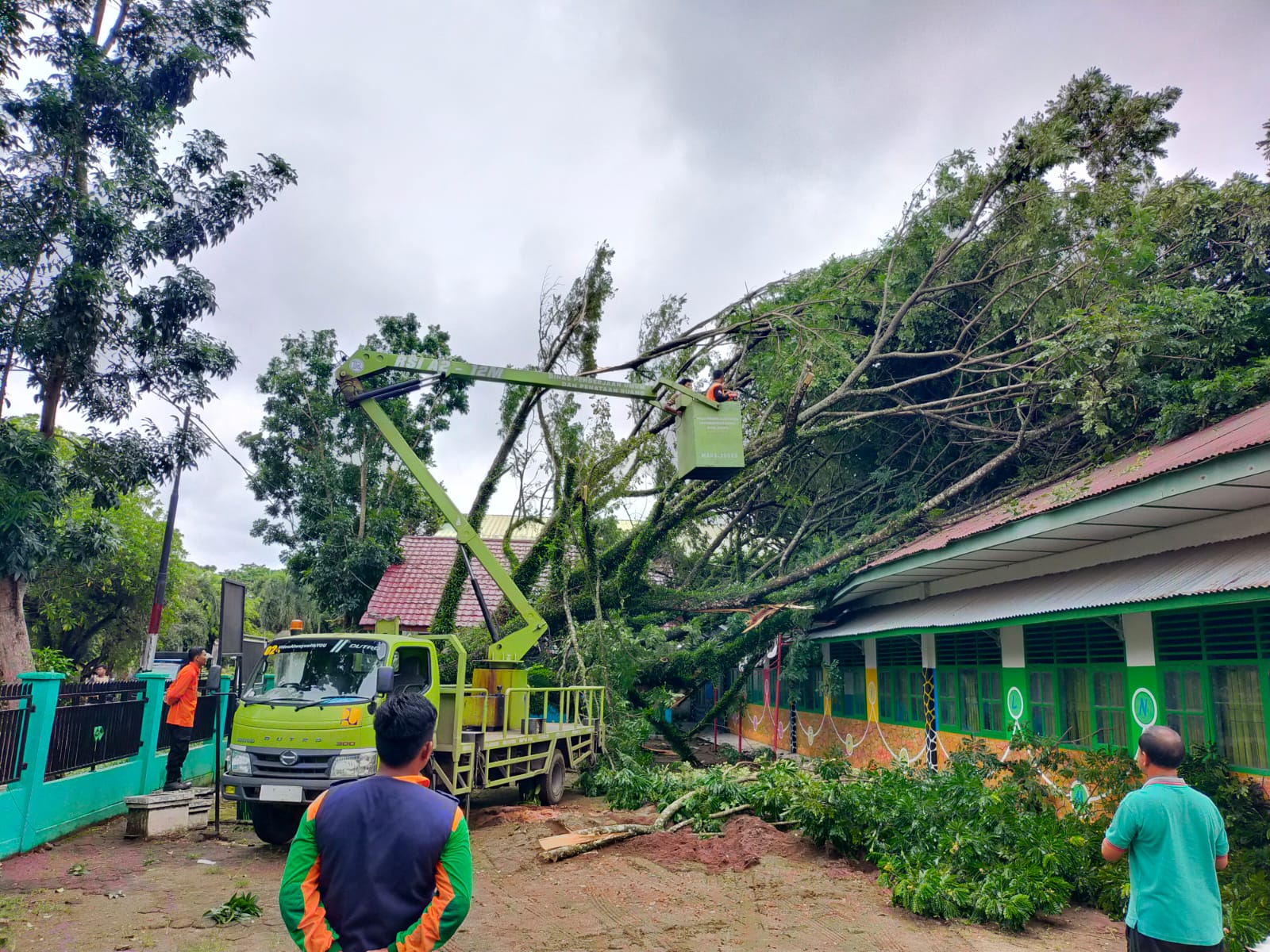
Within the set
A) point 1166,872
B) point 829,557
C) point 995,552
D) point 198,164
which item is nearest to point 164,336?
point 198,164

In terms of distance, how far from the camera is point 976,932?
20.4ft

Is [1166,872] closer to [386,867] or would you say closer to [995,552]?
[386,867]

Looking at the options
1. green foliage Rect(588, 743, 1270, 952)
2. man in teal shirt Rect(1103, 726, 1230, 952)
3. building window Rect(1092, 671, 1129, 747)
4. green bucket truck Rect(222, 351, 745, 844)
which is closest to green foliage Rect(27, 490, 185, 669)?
green bucket truck Rect(222, 351, 745, 844)

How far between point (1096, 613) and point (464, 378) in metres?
8.02

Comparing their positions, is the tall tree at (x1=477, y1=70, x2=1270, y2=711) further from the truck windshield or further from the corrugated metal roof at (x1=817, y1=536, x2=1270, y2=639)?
the truck windshield

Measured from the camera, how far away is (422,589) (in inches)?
885

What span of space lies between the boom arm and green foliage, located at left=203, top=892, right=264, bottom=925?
4907 mm

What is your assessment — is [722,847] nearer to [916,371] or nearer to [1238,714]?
[1238,714]

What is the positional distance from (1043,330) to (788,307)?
4.32 metres

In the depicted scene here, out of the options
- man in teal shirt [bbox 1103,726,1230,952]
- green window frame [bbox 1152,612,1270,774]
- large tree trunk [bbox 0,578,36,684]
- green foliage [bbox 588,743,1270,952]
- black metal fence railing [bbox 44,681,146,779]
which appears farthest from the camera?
large tree trunk [bbox 0,578,36,684]

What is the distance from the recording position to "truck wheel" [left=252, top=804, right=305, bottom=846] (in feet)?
28.0

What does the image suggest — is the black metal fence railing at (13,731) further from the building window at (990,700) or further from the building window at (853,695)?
the building window at (853,695)

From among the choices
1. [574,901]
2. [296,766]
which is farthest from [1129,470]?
[296,766]

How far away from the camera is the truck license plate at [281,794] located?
804 centimetres
